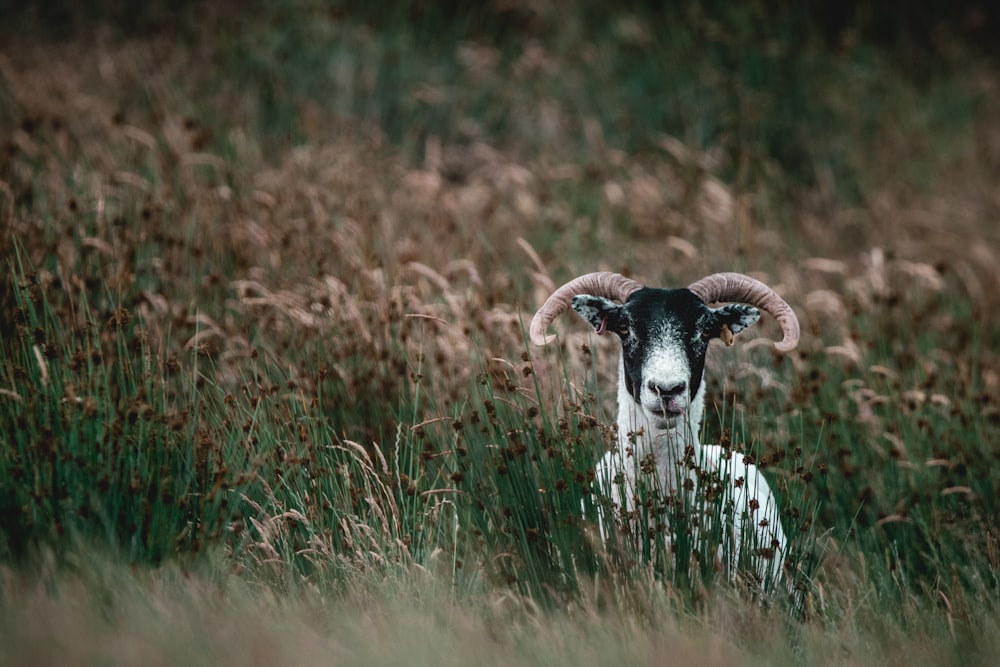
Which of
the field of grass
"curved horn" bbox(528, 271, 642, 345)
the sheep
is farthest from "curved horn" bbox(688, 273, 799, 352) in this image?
the field of grass

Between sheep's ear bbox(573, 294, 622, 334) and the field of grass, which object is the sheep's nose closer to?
the field of grass

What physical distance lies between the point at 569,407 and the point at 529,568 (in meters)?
0.79

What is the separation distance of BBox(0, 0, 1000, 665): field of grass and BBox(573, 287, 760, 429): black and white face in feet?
0.84

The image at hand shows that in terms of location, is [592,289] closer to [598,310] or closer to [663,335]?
[598,310]

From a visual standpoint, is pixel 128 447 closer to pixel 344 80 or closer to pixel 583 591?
pixel 583 591

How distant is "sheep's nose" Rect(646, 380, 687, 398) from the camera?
15.2 feet

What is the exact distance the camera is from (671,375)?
4.64m

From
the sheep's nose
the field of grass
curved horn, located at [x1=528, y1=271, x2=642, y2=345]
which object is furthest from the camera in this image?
curved horn, located at [x1=528, y1=271, x2=642, y2=345]

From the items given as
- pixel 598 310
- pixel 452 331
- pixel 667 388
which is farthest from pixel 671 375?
pixel 452 331

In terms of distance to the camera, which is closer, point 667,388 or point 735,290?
point 667,388

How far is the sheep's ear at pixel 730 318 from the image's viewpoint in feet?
16.8

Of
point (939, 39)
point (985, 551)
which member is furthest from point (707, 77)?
point (985, 551)

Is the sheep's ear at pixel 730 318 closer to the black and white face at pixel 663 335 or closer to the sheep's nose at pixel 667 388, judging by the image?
the black and white face at pixel 663 335

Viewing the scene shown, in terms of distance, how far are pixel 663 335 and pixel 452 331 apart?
1.54 metres
